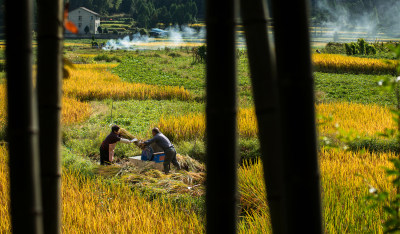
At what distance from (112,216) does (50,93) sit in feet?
8.91

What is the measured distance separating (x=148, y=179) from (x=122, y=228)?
2183 mm

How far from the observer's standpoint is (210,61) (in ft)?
4.31

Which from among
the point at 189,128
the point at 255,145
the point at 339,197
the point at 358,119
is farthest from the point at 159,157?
the point at 358,119

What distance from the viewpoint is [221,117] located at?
4.34 feet

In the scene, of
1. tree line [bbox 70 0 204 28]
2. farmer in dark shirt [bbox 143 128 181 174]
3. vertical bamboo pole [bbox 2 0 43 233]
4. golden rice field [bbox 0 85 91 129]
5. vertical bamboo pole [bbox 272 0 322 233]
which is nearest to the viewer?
vertical bamboo pole [bbox 272 0 322 233]

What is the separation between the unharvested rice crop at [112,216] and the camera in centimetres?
373

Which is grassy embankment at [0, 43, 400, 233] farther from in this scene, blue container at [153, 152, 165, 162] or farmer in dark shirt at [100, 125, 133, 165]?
blue container at [153, 152, 165, 162]

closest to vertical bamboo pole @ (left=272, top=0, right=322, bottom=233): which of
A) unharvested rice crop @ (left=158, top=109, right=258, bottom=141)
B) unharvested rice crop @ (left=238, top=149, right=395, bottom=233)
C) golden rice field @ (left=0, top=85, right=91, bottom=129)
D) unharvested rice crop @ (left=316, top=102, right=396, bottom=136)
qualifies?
unharvested rice crop @ (left=238, top=149, right=395, bottom=233)

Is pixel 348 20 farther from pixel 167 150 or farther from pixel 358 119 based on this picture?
pixel 167 150

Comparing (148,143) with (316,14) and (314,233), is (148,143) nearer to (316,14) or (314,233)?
(314,233)

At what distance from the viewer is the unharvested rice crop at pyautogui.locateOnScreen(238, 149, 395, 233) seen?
341 centimetres

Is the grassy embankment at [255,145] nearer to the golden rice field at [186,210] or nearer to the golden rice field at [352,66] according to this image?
the golden rice field at [186,210]

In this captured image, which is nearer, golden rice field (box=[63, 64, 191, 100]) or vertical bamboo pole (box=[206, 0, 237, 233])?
vertical bamboo pole (box=[206, 0, 237, 233])

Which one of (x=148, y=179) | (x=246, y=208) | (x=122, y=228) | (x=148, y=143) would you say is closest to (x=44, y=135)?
(x=122, y=228)
